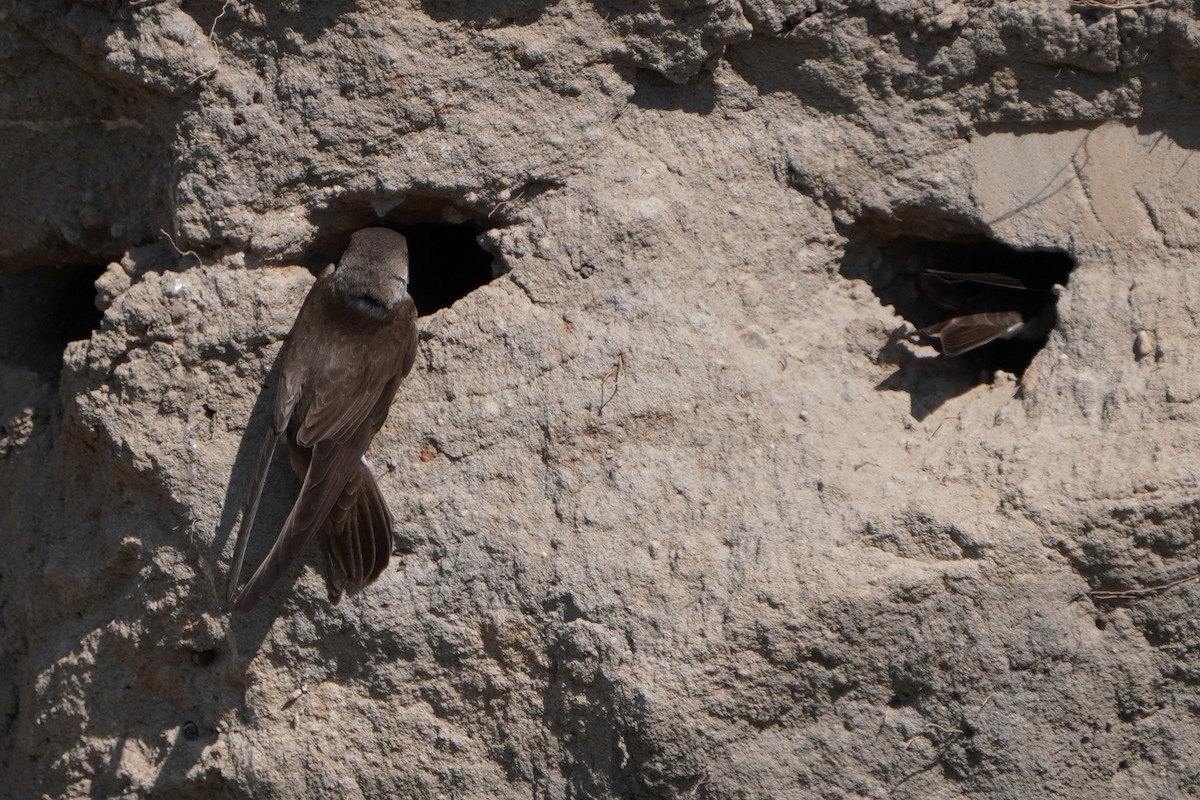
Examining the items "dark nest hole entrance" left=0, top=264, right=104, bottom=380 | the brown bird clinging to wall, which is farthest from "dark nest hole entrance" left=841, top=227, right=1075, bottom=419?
"dark nest hole entrance" left=0, top=264, right=104, bottom=380

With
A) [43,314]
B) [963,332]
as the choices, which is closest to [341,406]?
[43,314]

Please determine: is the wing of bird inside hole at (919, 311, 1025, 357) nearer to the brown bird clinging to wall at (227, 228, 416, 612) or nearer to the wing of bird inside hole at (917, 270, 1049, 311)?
the wing of bird inside hole at (917, 270, 1049, 311)

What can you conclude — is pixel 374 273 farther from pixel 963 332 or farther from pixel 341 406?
pixel 963 332

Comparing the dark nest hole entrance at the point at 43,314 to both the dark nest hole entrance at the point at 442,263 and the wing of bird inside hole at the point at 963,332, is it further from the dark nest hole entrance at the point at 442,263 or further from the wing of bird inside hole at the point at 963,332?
the wing of bird inside hole at the point at 963,332

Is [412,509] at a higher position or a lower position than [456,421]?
lower

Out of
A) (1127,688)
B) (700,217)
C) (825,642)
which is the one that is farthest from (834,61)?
(1127,688)

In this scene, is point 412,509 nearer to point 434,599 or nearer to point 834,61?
point 434,599
